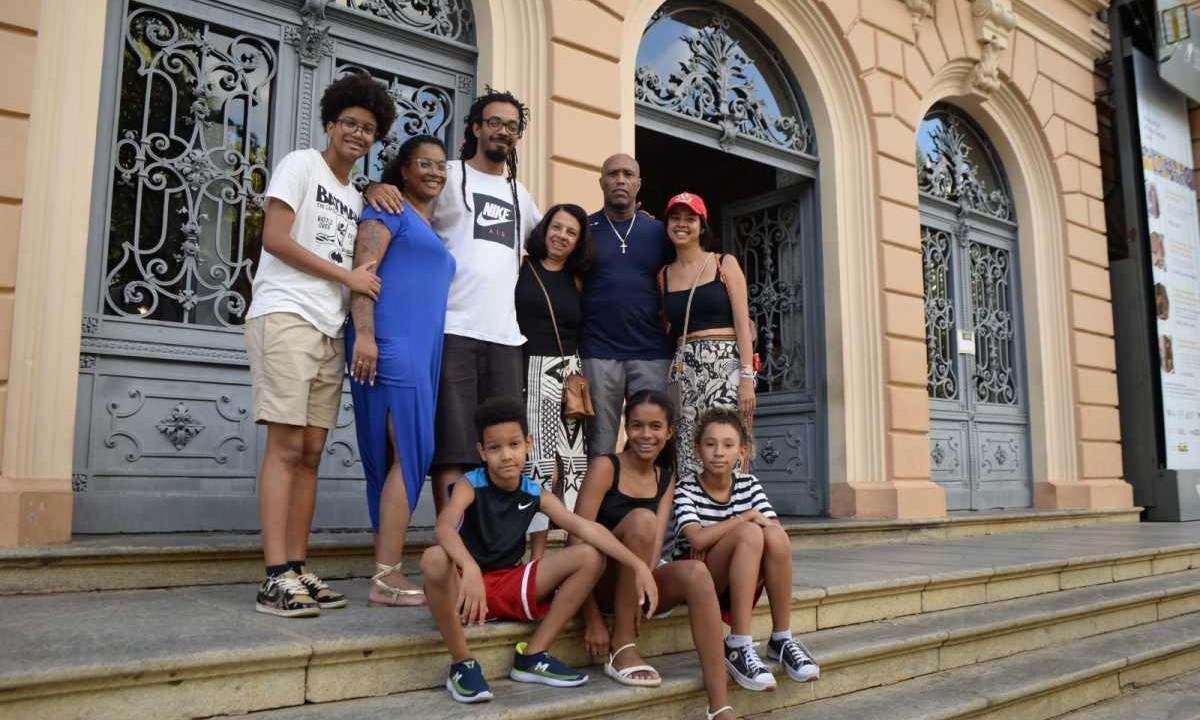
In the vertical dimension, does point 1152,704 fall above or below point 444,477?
below

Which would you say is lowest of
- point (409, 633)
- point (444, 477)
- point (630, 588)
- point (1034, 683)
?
point (1034, 683)

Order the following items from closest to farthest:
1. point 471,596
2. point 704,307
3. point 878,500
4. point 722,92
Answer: point 471,596 < point 704,307 < point 722,92 < point 878,500

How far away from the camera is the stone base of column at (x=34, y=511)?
364 cm

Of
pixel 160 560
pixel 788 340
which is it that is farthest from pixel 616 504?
pixel 788 340

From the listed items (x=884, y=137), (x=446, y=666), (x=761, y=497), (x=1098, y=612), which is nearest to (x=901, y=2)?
(x=884, y=137)

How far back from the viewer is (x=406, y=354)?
10.7 ft

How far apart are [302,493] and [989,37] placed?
788 cm

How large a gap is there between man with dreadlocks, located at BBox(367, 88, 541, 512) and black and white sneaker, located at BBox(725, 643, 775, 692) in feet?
3.83

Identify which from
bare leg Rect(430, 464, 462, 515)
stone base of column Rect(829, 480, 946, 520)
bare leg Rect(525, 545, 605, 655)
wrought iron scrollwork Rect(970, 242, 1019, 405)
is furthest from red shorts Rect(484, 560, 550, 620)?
wrought iron scrollwork Rect(970, 242, 1019, 405)

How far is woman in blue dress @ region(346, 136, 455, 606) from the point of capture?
324cm

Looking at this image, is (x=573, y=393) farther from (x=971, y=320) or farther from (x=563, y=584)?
(x=971, y=320)

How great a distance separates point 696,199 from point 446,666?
2.24 meters

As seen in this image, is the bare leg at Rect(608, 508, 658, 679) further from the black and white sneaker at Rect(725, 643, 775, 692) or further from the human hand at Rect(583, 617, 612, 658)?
the black and white sneaker at Rect(725, 643, 775, 692)

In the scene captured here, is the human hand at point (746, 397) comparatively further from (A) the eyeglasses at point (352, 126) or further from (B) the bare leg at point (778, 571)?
(A) the eyeglasses at point (352, 126)
